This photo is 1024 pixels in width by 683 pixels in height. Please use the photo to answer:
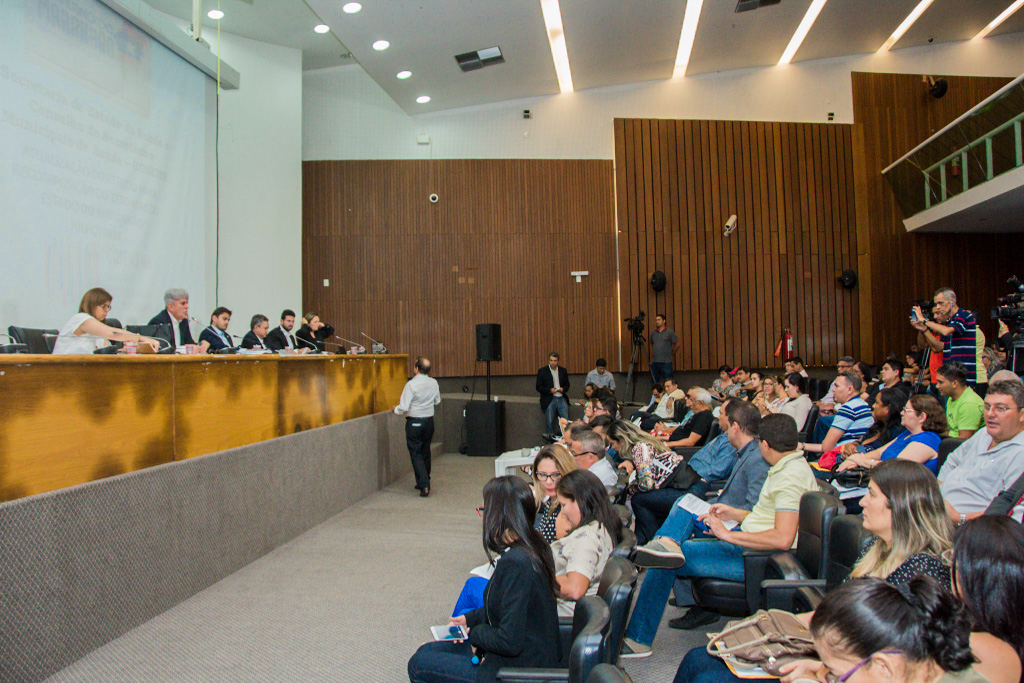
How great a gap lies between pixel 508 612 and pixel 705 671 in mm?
561

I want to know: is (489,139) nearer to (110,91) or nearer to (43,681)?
(110,91)

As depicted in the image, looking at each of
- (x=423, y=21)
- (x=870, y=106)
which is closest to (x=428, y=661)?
(x=423, y=21)

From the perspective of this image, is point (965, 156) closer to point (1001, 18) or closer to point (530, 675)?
point (1001, 18)

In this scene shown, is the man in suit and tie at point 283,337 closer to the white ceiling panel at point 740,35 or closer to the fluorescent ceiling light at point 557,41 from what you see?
the fluorescent ceiling light at point 557,41

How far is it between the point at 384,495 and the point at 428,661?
4.53 meters

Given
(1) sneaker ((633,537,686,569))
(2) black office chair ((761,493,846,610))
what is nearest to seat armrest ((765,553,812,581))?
(2) black office chair ((761,493,846,610))

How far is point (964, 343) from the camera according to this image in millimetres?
4707

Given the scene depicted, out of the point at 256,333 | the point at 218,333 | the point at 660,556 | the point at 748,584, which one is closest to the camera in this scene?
the point at 660,556

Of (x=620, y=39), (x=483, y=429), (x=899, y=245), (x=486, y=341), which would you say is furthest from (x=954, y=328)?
(x=620, y=39)

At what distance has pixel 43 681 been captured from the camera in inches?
99.7

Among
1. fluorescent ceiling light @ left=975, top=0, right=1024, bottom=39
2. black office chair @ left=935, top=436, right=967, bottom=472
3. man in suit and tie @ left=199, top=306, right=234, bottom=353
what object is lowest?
black office chair @ left=935, top=436, right=967, bottom=472

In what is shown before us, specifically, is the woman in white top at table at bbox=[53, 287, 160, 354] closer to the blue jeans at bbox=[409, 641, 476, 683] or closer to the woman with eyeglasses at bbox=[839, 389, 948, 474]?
the blue jeans at bbox=[409, 641, 476, 683]

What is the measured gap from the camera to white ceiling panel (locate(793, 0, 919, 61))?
30.8ft

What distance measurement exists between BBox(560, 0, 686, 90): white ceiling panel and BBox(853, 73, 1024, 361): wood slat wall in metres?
3.16
